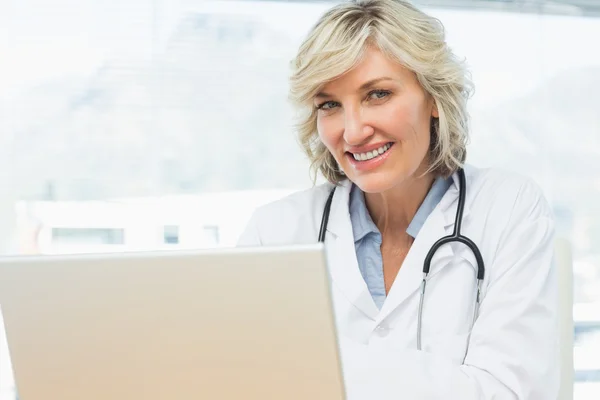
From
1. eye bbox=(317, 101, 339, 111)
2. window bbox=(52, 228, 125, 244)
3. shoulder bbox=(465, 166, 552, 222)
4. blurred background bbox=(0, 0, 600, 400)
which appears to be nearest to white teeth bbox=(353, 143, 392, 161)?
eye bbox=(317, 101, 339, 111)

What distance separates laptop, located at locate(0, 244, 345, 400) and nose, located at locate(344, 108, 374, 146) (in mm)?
684

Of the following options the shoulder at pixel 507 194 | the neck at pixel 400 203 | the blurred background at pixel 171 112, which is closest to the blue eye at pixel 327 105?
the neck at pixel 400 203

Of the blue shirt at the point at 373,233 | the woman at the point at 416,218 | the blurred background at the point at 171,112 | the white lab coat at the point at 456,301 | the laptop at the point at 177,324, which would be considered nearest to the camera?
the laptop at the point at 177,324

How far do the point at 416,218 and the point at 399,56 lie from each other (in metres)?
0.34

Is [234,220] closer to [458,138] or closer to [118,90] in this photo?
[118,90]

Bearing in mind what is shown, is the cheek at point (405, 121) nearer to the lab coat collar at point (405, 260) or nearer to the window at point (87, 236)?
the lab coat collar at point (405, 260)

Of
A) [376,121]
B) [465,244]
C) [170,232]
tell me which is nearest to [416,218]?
[465,244]

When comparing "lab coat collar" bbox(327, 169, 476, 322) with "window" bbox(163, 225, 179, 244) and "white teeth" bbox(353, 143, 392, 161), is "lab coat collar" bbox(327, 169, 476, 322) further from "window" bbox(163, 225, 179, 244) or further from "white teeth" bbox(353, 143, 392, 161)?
"window" bbox(163, 225, 179, 244)

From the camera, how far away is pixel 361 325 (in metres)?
1.32

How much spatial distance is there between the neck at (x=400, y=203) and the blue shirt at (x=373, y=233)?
0.06 ft

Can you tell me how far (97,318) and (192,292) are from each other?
0.10 metres

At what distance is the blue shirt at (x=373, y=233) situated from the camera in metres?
1.39

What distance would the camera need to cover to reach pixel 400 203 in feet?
4.77

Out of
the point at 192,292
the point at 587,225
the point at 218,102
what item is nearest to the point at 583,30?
the point at 587,225
